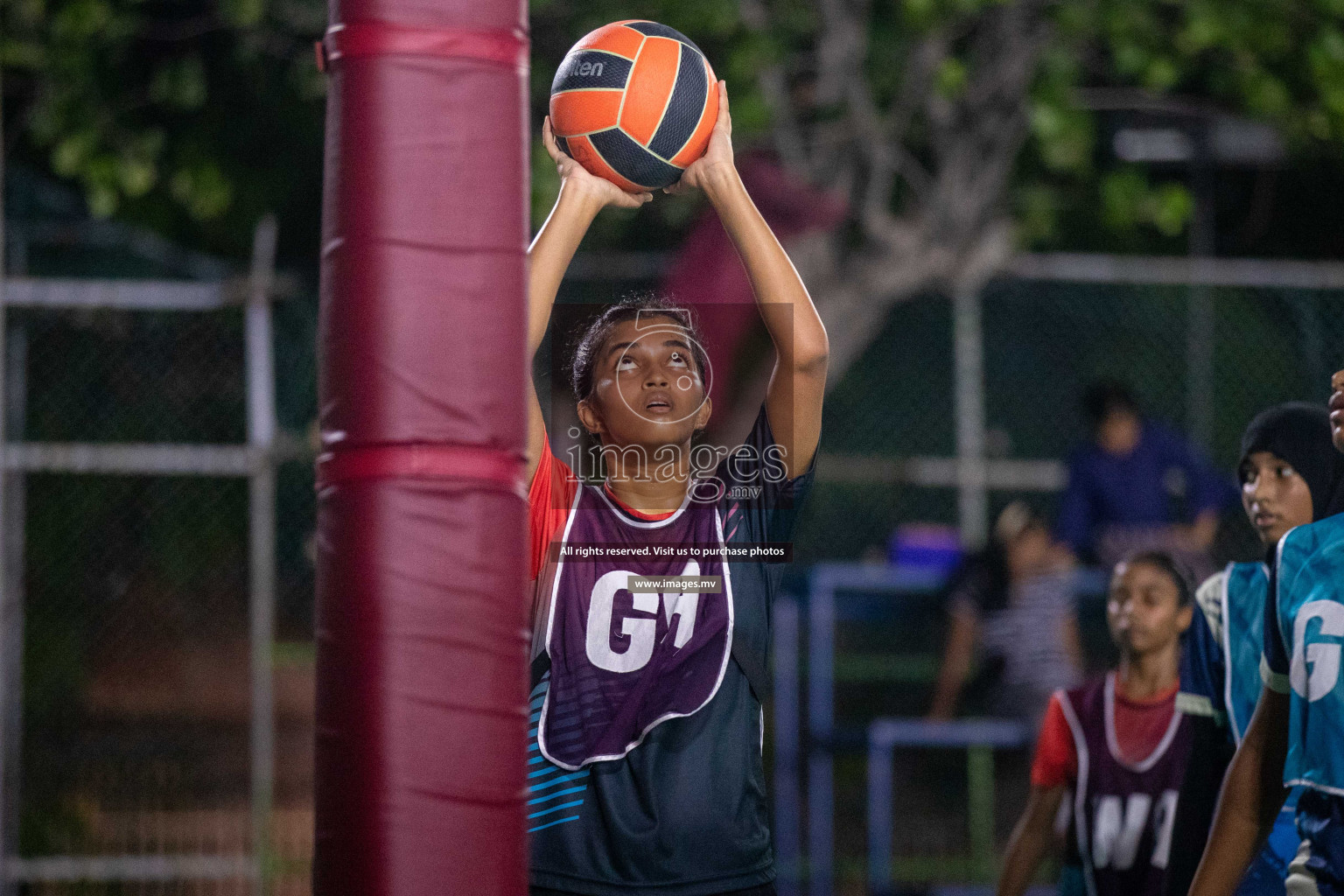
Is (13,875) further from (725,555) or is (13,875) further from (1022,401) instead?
(1022,401)

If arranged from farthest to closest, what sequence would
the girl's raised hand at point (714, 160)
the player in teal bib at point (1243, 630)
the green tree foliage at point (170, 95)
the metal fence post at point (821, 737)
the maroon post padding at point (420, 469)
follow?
the green tree foliage at point (170, 95)
the metal fence post at point (821, 737)
the player in teal bib at point (1243, 630)
the girl's raised hand at point (714, 160)
the maroon post padding at point (420, 469)

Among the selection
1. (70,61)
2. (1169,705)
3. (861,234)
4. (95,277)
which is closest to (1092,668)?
(861,234)

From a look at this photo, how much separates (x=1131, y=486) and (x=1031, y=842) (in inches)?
140

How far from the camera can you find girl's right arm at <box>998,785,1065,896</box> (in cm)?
446

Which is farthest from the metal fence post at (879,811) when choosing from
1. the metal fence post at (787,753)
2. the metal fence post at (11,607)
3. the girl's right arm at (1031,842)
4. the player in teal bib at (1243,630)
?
the metal fence post at (11,607)

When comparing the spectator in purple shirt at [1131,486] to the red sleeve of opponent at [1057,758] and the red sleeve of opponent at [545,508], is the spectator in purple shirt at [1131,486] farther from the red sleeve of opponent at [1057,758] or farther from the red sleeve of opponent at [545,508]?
the red sleeve of opponent at [545,508]

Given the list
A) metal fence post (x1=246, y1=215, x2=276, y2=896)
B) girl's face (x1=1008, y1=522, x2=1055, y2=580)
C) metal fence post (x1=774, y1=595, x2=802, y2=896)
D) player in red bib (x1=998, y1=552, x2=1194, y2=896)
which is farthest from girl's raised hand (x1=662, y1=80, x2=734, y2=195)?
girl's face (x1=1008, y1=522, x2=1055, y2=580)

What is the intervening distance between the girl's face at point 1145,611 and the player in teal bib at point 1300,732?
1775 millimetres

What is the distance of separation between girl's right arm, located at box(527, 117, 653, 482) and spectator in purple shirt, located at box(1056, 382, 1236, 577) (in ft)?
16.9

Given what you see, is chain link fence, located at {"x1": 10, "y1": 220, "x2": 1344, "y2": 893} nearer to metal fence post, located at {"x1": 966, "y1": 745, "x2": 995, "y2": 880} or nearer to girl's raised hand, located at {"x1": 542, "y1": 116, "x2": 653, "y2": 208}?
metal fence post, located at {"x1": 966, "y1": 745, "x2": 995, "y2": 880}

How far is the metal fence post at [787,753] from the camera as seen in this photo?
744 cm

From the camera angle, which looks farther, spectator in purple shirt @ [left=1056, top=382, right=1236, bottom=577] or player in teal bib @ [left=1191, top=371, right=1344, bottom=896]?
spectator in purple shirt @ [left=1056, top=382, right=1236, bottom=577]

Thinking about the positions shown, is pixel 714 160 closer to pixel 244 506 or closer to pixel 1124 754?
pixel 1124 754

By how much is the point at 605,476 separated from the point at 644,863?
79 centimetres
